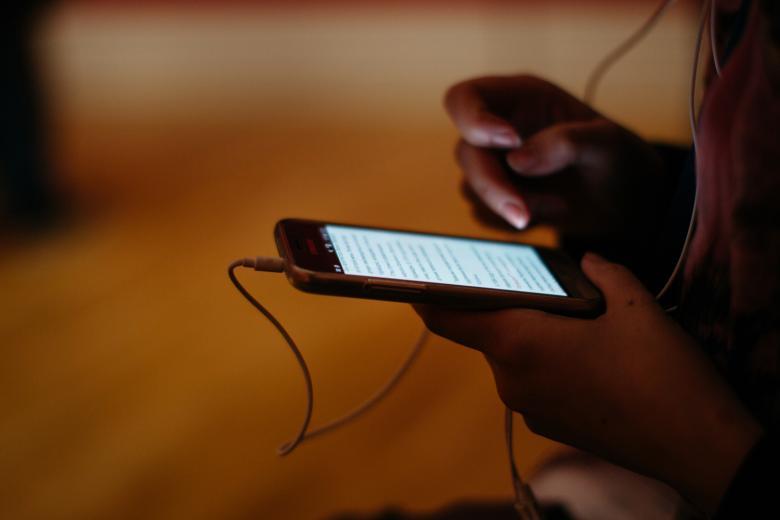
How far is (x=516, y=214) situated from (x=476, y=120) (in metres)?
0.08

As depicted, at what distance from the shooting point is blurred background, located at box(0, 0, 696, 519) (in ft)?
2.87

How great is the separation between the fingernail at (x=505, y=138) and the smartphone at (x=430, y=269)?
0.08 meters

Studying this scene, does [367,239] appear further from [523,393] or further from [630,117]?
[630,117]

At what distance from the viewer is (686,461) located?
0.34m

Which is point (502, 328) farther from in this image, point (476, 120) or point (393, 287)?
point (476, 120)

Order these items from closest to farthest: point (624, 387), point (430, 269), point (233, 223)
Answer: point (624, 387)
point (430, 269)
point (233, 223)

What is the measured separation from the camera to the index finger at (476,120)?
1.75 ft

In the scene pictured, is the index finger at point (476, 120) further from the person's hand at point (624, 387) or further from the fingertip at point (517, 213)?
the person's hand at point (624, 387)

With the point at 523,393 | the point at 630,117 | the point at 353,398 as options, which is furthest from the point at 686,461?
the point at 630,117

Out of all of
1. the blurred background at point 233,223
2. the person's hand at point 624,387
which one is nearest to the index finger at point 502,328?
the person's hand at point 624,387

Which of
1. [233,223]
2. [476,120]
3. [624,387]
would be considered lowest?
[233,223]

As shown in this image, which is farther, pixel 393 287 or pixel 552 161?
pixel 552 161

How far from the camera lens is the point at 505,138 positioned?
0.53 meters

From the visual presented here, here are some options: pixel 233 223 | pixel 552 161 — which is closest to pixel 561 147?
pixel 552 161
